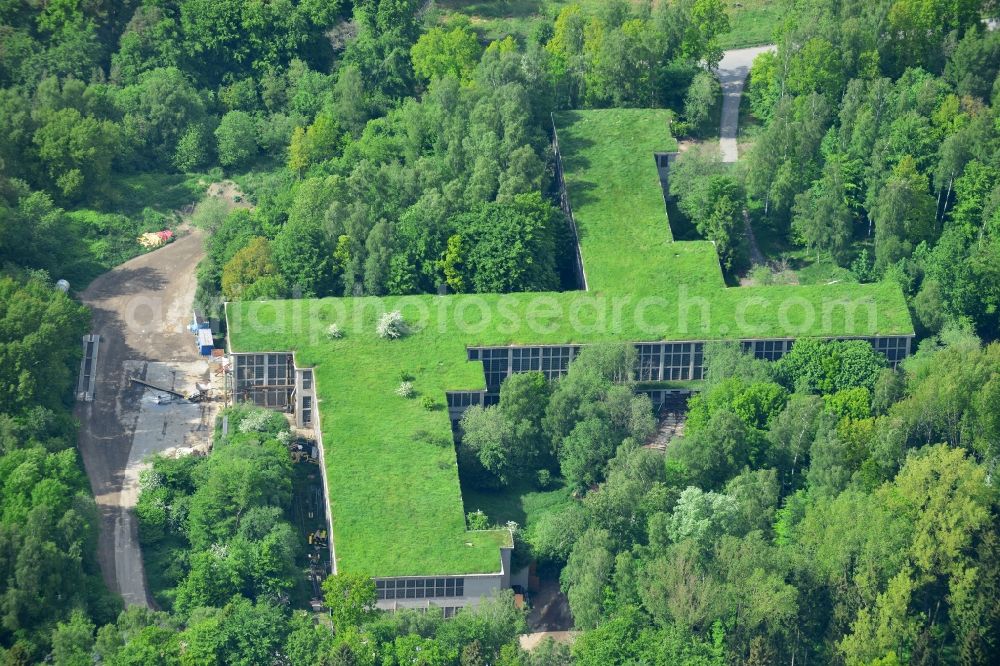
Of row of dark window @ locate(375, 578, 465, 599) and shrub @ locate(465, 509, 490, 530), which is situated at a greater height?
shrub @ locate(465, 509, 490, 530)

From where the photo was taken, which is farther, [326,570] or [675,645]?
[326,570]

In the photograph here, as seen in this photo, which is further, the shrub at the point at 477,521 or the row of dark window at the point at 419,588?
the shrub at the point at 477,521

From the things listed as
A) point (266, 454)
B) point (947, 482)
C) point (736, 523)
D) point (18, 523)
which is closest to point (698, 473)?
point (736, 523)

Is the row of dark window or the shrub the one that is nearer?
the row of dark window

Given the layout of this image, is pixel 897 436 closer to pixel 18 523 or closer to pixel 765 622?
pixel 765 622

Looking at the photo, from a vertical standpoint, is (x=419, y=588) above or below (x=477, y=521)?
below

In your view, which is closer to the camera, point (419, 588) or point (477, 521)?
point (419, 588)

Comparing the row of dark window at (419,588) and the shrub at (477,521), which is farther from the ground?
the shrub at (477,521)
